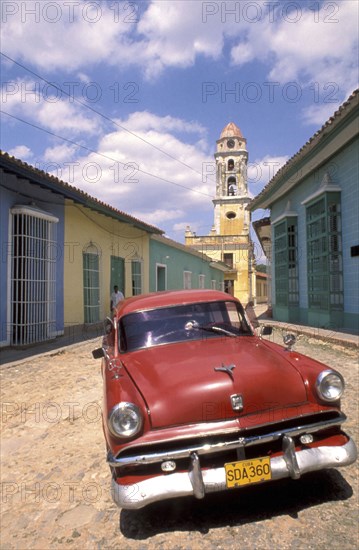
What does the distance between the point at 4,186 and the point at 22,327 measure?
116 inches

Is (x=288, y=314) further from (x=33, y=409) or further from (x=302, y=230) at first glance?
(x=33, y=409)

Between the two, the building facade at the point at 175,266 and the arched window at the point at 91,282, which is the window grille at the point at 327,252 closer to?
the arched window at the point at 91,282

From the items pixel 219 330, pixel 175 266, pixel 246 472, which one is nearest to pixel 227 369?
pixel 246 472

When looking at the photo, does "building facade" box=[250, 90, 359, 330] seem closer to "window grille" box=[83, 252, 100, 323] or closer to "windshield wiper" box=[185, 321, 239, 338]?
"windshield wiper" box=[185, 321, 239, 338]

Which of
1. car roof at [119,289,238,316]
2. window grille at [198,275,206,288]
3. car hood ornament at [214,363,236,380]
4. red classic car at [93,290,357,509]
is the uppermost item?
window grille at [198,275,206,288]

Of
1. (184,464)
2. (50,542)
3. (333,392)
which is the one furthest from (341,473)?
(50,542)

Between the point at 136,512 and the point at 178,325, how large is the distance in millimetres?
1422

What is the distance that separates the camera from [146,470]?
2.33 meters

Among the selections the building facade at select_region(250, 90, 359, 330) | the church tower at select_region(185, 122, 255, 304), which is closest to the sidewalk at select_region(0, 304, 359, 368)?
the building facade at select_region(250, 90, 359, 330)

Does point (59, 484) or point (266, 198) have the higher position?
point (266, 198)

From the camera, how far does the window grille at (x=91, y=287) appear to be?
11562mm

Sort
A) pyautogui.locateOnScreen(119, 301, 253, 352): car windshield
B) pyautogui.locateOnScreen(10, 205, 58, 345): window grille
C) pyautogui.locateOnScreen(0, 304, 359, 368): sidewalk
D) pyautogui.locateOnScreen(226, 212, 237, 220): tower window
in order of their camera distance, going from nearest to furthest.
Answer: pyautogui.locateOnScreen(119, 301, 253, 352): car windshield < pyautogui.locateOnScreen(0, 304, 359, 368): sidewalk < pyautogui.locateOnScreen(10, 205, 58, 345): window grille < pyautogui.locateOnScreen(226, 212, 237, 220): tower window

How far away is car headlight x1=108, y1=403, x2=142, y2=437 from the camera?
2.31 metres

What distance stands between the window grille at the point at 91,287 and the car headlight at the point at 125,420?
9.44m
